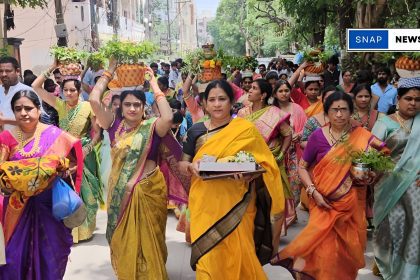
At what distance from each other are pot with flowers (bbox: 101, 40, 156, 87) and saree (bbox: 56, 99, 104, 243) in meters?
1.69

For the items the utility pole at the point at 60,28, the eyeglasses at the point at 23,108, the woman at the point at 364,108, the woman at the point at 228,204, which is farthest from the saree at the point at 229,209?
the utility pole at the point at 60,28

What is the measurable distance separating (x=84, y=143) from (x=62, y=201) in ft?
7.80

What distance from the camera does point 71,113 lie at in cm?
660

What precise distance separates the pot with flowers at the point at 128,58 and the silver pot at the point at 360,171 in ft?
6.58

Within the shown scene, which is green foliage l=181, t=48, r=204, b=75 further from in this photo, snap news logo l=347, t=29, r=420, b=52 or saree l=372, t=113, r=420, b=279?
saree l=372, t=113, r=420, b=279

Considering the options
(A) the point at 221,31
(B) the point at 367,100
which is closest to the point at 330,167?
(B) the point at 367,100

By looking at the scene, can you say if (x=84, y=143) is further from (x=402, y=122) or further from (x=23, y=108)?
(x=402, y=122)

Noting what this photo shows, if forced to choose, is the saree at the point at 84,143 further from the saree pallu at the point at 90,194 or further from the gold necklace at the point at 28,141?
the gold necklace at the point at 28,141

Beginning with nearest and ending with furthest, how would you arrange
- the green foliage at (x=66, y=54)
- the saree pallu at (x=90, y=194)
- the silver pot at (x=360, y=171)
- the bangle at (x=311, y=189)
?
the silver pot at (x=360, y=171)
the bangle at (x=311, y=189)
the green foliage at (x=66, y=54)
the saree pallu at (x=90, y=194)

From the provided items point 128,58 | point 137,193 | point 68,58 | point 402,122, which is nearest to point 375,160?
point 402,122

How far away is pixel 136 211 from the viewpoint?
15.6 feet

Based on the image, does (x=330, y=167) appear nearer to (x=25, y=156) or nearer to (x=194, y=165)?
(x=194, y=165)

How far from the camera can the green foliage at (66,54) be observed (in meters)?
6.30

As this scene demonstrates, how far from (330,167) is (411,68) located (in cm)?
108
